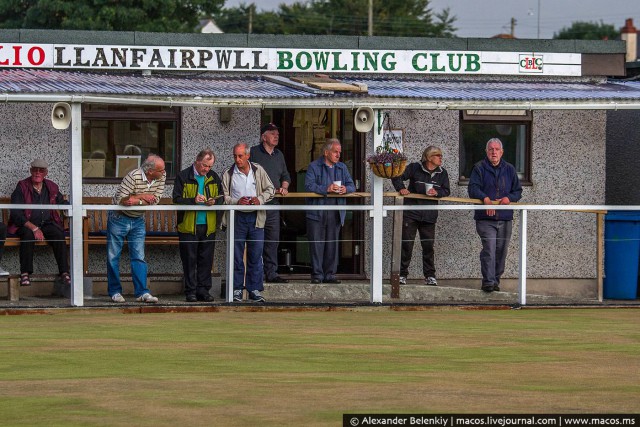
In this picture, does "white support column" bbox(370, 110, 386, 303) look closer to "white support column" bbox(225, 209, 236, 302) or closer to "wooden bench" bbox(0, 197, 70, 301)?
"white support column" bbox(225, 209, 236, 302)

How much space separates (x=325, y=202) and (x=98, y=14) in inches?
1754

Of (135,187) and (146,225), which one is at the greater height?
(135,187)

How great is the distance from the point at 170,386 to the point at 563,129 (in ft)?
33.5

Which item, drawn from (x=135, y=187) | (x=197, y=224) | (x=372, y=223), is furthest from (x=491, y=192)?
(x=135, y=187)

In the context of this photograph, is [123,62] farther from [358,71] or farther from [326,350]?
[326,350]

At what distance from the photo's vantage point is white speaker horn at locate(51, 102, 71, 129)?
50.4ft

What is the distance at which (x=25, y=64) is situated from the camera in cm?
1750

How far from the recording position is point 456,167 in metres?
18.9

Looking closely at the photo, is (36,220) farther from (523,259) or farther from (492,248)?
(523,259)

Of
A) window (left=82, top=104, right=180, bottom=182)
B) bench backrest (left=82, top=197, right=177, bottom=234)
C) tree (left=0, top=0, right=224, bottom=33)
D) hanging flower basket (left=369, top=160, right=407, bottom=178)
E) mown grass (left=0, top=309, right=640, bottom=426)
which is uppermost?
tree (left=0, top=0, right=224, bottom=33)

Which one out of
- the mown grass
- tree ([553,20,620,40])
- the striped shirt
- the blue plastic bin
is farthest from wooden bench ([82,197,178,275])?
tree ([553,20,620,40])

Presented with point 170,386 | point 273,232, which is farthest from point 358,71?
point 170,386

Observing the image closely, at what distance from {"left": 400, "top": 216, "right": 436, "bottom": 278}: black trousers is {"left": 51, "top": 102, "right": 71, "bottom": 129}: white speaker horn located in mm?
4499

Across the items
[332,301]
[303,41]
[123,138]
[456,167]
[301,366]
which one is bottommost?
[332,301]
